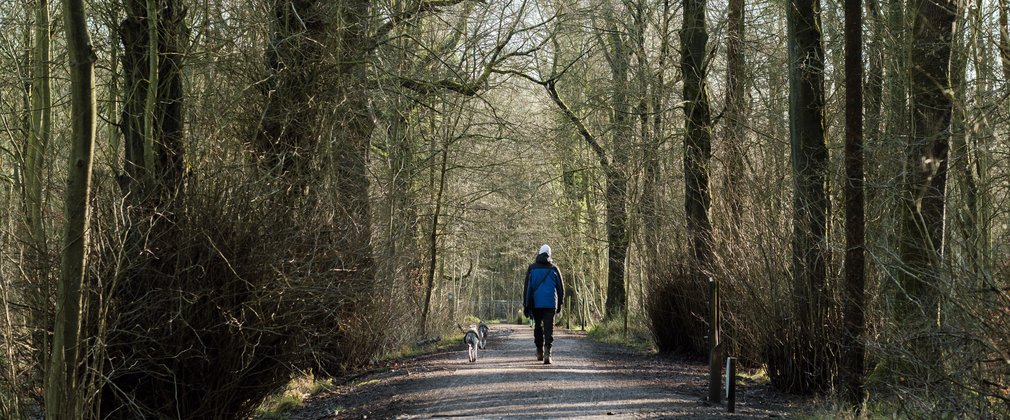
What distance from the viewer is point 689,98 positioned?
18031 mm

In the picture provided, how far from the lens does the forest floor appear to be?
9.68 m

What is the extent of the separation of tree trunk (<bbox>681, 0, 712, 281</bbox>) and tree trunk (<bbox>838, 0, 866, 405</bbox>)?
616 cm

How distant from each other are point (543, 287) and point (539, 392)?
4315 millimetres

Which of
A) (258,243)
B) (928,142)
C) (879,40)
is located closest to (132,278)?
(258,243)

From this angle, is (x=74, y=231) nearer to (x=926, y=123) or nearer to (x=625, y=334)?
(x=926, y=123)

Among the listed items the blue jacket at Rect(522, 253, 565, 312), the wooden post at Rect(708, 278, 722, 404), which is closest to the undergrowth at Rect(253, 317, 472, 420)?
the blue jacket at Rect(522, 253, 565, 312)

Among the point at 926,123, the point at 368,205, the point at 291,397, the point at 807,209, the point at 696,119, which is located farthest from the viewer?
the point at 696,119

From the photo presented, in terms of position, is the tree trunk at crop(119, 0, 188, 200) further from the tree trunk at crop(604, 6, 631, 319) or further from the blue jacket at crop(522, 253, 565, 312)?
the tree trunk at crop(604, 6, 631, 319)

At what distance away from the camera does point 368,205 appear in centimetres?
1245

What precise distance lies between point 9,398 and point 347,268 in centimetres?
442

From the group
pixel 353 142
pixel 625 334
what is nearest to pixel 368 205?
pixel 353 142

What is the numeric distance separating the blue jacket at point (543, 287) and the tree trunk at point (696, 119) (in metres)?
2.54

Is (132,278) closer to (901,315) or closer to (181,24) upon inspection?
(181,24)

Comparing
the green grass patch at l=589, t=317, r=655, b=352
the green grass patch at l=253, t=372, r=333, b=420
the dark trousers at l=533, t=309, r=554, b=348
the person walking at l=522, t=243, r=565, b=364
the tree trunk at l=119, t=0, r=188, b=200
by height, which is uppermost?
the tree trunk at l=119, t=0, r=188, b=200
